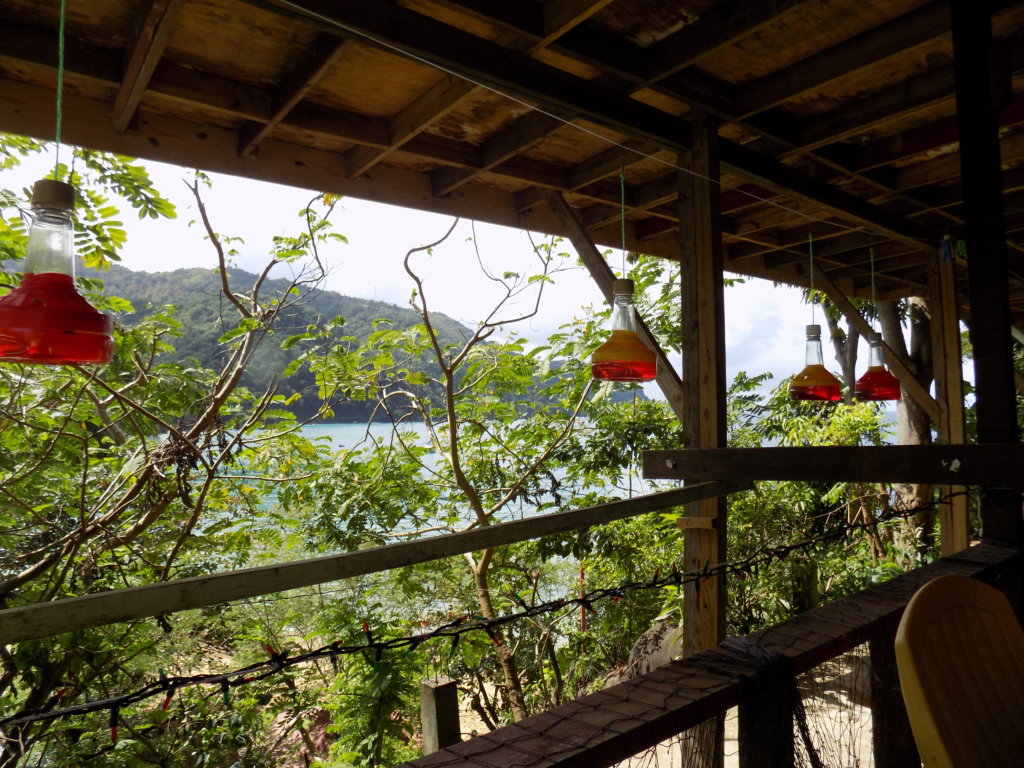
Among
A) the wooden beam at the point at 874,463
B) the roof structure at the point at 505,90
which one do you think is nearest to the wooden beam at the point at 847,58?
the roof structure at the point at 505,90

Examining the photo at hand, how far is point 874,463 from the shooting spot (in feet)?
5.81

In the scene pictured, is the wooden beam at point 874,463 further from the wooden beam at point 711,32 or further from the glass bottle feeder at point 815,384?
the glass bottle feeder at point 815,384

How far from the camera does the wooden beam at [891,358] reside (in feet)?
14.5

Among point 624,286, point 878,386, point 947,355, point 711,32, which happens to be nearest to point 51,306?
point 624,286

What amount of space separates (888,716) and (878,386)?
10.9 ft

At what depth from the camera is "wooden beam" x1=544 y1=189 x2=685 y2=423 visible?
256 centimetres

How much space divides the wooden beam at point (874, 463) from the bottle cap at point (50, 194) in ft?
5.27

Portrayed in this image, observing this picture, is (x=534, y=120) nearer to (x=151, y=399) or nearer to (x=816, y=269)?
(x=151, y=399)

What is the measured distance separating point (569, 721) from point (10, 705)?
2.99 metres

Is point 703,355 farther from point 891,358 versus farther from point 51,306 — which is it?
point 891,358

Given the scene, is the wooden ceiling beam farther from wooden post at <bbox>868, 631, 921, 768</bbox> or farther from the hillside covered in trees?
the hillside covered in trees

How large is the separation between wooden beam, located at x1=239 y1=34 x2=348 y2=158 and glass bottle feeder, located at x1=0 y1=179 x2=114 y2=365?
3.17 feet

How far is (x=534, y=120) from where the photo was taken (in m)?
2.50

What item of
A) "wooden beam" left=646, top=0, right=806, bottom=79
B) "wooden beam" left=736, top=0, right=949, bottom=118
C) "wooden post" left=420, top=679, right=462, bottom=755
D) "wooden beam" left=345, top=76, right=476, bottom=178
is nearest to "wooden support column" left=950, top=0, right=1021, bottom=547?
"wooden beam" left=736, top=0, right=949, bottom=118
